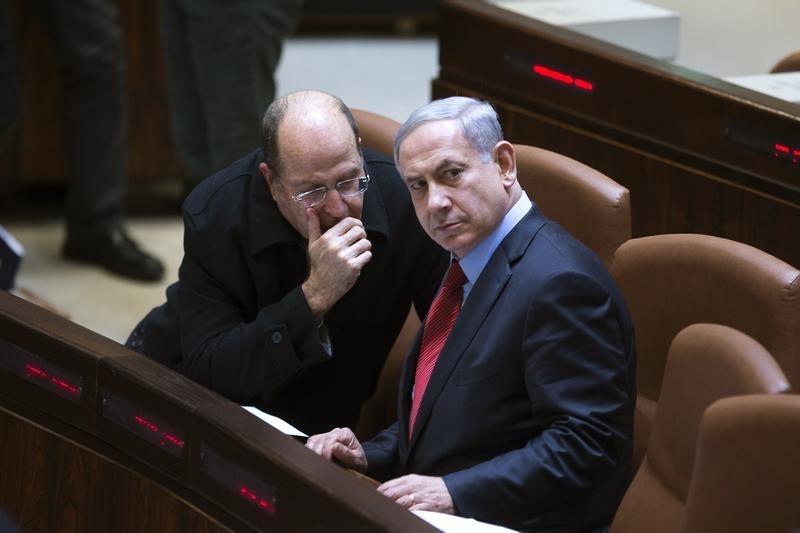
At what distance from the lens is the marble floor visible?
3898 mm

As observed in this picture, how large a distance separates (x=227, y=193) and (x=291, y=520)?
76 cm

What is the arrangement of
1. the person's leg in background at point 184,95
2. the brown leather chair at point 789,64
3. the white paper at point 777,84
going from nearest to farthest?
1. the white paper at point 777,84
2. the brown leather chair at point 789,64
3. the person's leg in background at point 184,95

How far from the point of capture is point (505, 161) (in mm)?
1913

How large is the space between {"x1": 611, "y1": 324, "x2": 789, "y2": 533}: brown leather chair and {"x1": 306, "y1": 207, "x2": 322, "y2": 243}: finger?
58 centimetres

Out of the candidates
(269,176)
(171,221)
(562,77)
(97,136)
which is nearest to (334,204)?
(269,176)

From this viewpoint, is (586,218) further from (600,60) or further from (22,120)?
(22,120)

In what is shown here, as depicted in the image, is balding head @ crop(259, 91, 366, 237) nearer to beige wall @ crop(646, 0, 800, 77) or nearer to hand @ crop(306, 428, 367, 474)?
hand @ crop(306, 428, 367, 474)

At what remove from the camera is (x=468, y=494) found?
1778 millimetres

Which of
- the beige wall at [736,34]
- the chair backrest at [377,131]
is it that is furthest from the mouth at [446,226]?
the beige wall at [736,34]

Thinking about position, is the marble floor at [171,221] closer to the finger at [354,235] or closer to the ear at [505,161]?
the finger at [354,235]

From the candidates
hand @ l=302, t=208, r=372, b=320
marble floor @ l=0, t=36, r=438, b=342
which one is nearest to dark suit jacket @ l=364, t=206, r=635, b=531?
hand @ l=302, t=208, r=372, b=320

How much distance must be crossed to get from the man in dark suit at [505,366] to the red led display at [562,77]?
3.04 feet

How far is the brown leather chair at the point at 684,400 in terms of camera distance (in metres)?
1.65

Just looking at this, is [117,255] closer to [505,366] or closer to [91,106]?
[91,106]
